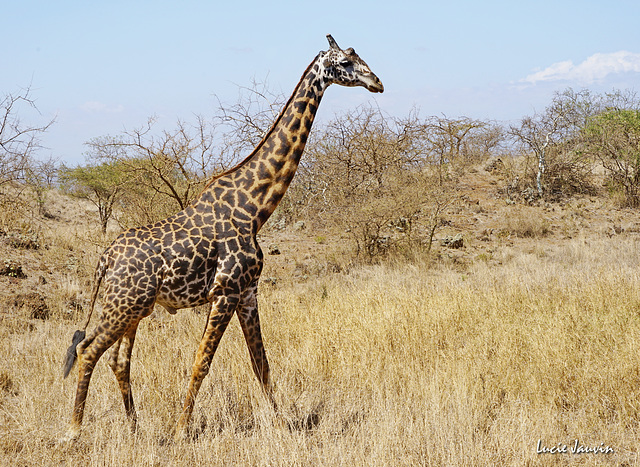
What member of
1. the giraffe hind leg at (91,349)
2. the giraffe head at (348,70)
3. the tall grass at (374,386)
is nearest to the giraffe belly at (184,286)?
the giraffe hind leg at (91,349)

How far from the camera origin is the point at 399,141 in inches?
546

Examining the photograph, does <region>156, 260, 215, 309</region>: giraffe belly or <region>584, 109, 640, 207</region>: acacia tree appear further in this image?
<region>584, 109, 640, 207</region>: acacia tree

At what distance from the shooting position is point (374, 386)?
5.31m

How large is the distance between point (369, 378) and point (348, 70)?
2950 mm

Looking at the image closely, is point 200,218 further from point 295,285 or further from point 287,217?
point 287,217

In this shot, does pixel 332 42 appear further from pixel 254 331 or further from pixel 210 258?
pixel 254 331

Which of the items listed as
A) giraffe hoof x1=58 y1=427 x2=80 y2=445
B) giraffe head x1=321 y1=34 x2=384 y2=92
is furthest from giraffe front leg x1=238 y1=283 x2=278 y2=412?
giraffe head x1=321 y1=34 x2=384 y2=92

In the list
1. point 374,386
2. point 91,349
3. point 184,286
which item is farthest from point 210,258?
point 374,386

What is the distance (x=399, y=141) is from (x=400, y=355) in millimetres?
8623

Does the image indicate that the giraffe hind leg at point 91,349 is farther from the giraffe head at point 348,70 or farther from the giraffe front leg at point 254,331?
the giraffe head at point 348,70

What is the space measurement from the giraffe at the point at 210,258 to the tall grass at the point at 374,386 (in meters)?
0.40

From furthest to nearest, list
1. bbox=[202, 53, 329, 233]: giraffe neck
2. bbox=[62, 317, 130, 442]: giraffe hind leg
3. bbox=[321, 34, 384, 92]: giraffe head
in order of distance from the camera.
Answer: bbox=[321, 34, 384, 92]: giraffe head, bbox=[202, 53, 329, 233]: giraffe neck, bbox=[62, 317, 130, 442]: giraffe hind leg

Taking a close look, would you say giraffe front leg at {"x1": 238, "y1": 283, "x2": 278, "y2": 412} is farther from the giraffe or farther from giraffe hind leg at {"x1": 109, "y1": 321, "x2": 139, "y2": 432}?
giraffe hind leg at {"x1": 109, "y1": 321, "x2": 139, "y2": 432}

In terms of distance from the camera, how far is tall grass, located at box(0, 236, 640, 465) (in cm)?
423
